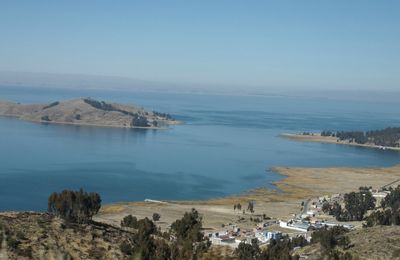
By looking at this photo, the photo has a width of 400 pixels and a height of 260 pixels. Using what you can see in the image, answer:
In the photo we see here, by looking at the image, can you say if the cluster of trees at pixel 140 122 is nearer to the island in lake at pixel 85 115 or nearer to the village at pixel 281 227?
the island in lake at pixel 85 115

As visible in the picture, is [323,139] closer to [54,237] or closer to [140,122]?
[140,122]

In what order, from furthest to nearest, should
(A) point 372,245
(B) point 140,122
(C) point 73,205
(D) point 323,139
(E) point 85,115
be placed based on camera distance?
(E) point 85,115, (B) point 140,122, (D) point 323,139, (C) point 73,205, (A) point 372,245

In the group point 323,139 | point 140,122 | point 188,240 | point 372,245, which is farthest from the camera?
point 140,122

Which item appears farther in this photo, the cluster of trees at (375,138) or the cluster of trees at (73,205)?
the cluster of trees at (375,138)

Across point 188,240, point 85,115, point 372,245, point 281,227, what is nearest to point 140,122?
point 85,115

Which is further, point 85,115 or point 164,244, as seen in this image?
point 85,115

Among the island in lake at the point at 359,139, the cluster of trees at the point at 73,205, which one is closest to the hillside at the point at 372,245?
the cluster of trees at the point at 73,205
